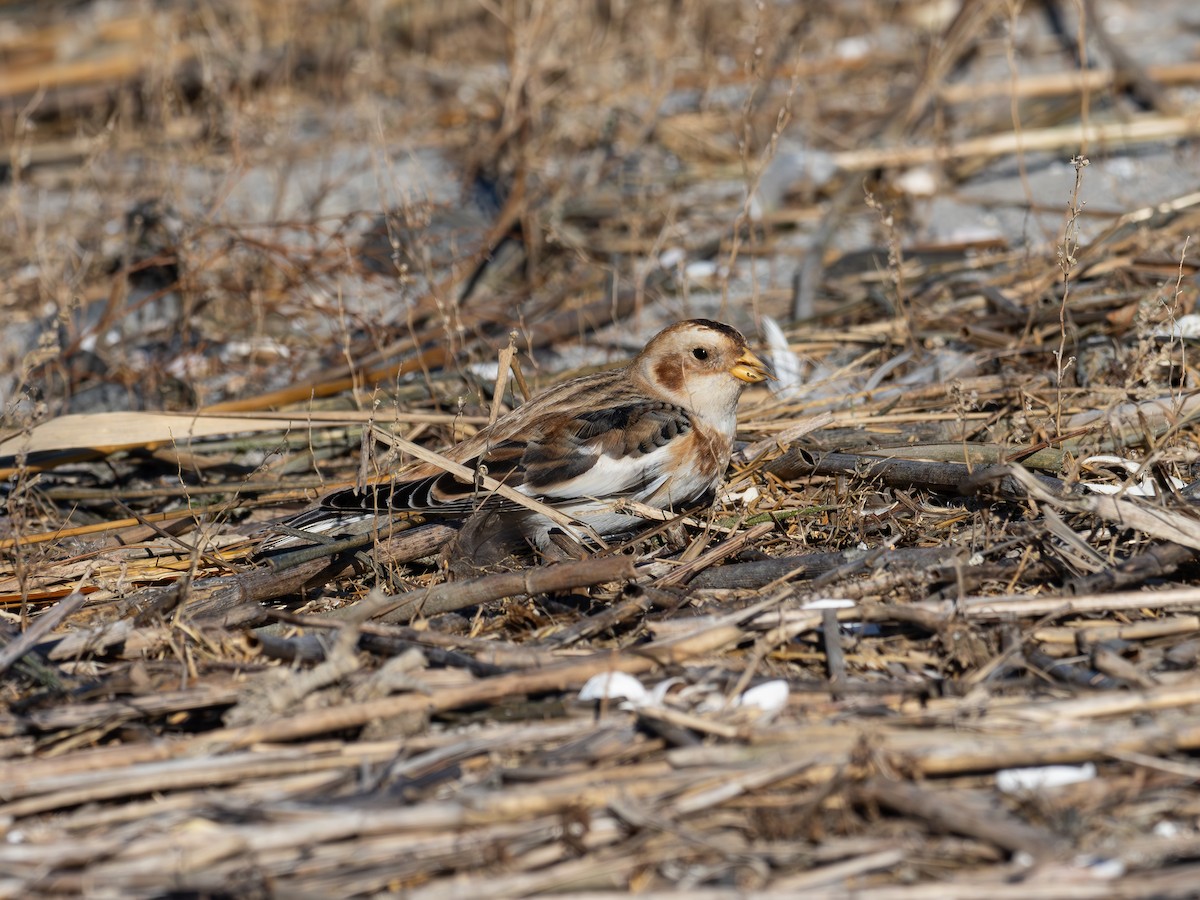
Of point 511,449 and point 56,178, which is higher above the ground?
point 56,178

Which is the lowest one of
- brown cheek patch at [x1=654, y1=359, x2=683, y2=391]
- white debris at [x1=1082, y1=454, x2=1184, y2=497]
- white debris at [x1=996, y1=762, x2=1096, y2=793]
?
white debris at [x1=996, y1=762, x2=1096, y2=793]

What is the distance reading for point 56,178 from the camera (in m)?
6.33

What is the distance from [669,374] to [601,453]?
38 cm

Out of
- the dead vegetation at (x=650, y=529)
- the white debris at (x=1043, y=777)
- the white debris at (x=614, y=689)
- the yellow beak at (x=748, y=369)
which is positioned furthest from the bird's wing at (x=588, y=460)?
the white debris at (x=1043, y=777)

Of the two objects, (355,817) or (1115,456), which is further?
(1115,456)

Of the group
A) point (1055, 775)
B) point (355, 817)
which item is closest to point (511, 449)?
point (355, 817)

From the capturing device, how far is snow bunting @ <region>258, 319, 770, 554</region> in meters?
3.30

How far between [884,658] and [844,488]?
758 millimetres

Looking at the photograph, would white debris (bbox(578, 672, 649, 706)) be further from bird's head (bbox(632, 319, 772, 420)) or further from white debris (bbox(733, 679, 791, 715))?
bird's head (bbox(632, 319, 772, 420))

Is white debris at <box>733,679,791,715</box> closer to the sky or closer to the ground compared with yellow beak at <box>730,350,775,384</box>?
closer to the ground

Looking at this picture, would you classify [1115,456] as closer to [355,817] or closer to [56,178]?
[355,817]

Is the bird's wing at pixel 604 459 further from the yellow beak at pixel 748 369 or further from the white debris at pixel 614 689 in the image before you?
the white debris at pixel 614 689

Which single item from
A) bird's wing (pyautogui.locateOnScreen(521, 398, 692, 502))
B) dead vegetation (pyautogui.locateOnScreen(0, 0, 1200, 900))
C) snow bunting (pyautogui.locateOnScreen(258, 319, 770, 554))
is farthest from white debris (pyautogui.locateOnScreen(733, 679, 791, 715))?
bird's wing (pyautogui.locateOnScreen(521, 398, 692, 502))

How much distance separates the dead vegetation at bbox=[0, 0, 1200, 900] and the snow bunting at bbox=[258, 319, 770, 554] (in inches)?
4.3
